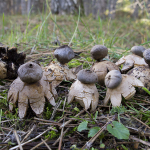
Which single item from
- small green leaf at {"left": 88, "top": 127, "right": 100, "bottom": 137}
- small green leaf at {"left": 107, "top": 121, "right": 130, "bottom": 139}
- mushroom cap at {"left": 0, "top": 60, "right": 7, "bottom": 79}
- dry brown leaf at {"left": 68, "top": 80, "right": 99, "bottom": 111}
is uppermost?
mushroom cap at {"left": 0, "top": 60, "right": 7, "bottom": 79}

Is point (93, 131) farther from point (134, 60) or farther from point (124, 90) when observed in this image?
point (134, 60)

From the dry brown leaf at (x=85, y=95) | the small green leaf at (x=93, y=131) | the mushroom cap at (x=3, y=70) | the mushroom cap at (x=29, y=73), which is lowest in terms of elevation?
the small green leaf at (x=93, y=131)

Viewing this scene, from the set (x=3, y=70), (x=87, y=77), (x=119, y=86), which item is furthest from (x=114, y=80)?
(x=3, y=70)

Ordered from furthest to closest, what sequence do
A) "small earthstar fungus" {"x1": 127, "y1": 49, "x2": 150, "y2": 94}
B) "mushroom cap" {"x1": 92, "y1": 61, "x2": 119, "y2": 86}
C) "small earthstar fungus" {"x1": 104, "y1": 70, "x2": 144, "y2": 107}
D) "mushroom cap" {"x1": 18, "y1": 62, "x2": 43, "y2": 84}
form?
"mushroom cap" {"x1": 92, "y1": 61, "x2": 119, "y2": 86} < "small earthstar fungus" {"x1": 127, "y1": 49, "x2": 150, "y2": 94} < "small earthstar fungus" {"x1": 104, "y1": 70, "x2": 144, "y2": 107} < "mushroom cap" {"x1": 18, "y1": 62, "x2": 43, "y2": 84}

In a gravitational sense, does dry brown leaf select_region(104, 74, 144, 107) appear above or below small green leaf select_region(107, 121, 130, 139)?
above

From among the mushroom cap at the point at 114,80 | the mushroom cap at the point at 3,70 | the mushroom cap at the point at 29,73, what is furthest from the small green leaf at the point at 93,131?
the mushroom cap at the point at 3,70

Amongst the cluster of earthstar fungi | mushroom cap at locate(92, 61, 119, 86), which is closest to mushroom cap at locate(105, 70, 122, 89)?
the cluster of earthstar fungi

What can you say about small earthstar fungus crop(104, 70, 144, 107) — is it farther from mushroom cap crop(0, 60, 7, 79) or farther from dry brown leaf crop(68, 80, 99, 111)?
mushroom cap crop(0, 60, 7, 79)

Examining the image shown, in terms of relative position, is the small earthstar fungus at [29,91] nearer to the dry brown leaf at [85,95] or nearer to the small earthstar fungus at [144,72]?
the dry brown leaf at [85,95]
